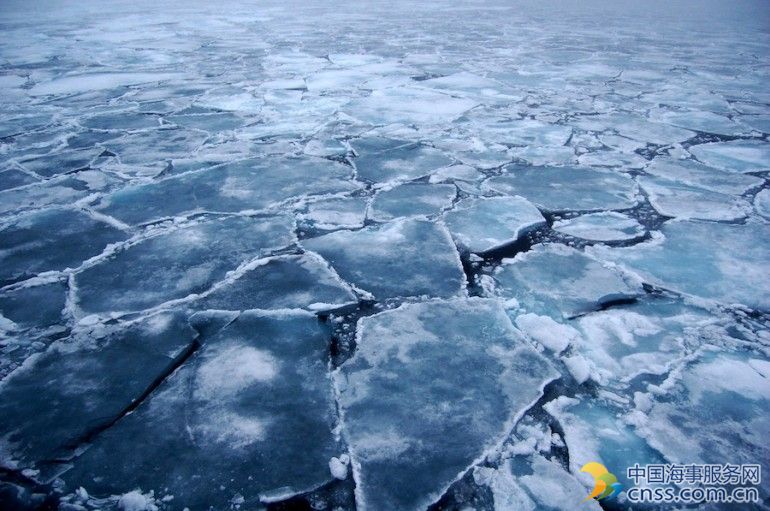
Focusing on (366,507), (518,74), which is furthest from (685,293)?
(518,74)

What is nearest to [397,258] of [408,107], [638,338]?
[638,338]

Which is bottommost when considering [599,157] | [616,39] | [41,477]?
[41,477]

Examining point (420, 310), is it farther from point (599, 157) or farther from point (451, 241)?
point (599, 157)

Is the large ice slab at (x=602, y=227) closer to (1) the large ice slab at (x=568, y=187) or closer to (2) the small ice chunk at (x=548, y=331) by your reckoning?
(1) the large ice slab at (x=568, y=187)

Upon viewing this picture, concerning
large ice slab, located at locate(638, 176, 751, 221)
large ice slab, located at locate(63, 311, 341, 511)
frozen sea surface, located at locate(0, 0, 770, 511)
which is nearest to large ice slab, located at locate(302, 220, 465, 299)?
frozen sea surface, located at locate(0, 0, 770, 511)

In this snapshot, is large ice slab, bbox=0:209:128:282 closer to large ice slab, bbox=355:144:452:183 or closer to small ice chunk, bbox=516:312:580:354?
large ice slab, bbox=355:144:452:183
